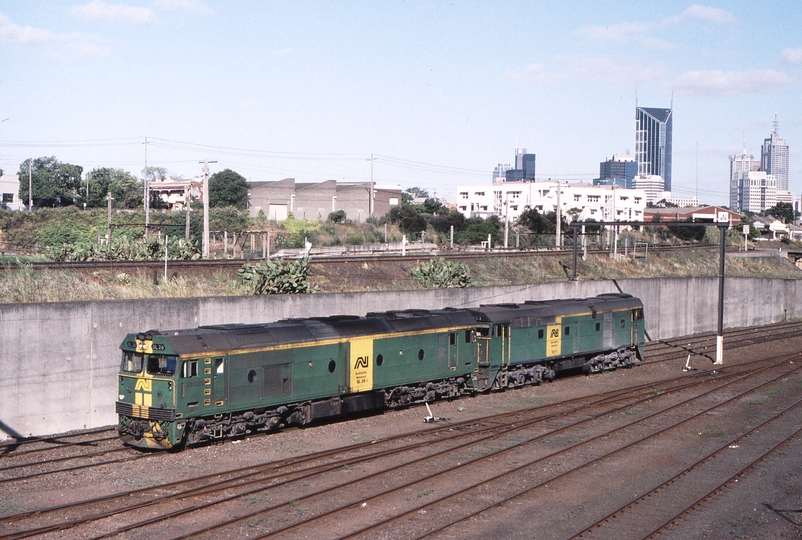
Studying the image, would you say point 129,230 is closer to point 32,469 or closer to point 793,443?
point 32,469

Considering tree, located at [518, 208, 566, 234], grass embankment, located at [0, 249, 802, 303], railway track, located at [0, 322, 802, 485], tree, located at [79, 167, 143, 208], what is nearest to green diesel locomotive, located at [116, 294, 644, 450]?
railway track, located at [0, 322, 802, 485]

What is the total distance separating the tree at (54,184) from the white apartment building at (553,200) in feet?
205

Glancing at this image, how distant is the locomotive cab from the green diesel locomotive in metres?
0.02

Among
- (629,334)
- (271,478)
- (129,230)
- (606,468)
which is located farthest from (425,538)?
(129,230)

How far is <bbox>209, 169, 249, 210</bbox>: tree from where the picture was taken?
106562 millimetres

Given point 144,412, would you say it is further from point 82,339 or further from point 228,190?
point 228,190

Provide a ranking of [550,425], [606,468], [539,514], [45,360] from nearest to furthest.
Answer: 1. [539,514]
2. [606,468]
3. [45,360]
4. [550,425]

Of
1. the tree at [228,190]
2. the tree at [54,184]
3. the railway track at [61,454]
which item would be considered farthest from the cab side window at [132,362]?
the tree at [228,190]

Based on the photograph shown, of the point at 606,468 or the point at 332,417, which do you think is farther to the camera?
the point at 332,417

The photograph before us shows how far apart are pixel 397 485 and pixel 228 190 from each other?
9488 centimetres

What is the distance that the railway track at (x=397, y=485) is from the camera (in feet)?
45.5

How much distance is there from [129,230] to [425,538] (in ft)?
192

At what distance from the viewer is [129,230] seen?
2618 inches

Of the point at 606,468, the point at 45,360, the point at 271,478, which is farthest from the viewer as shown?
the point at 45,360
